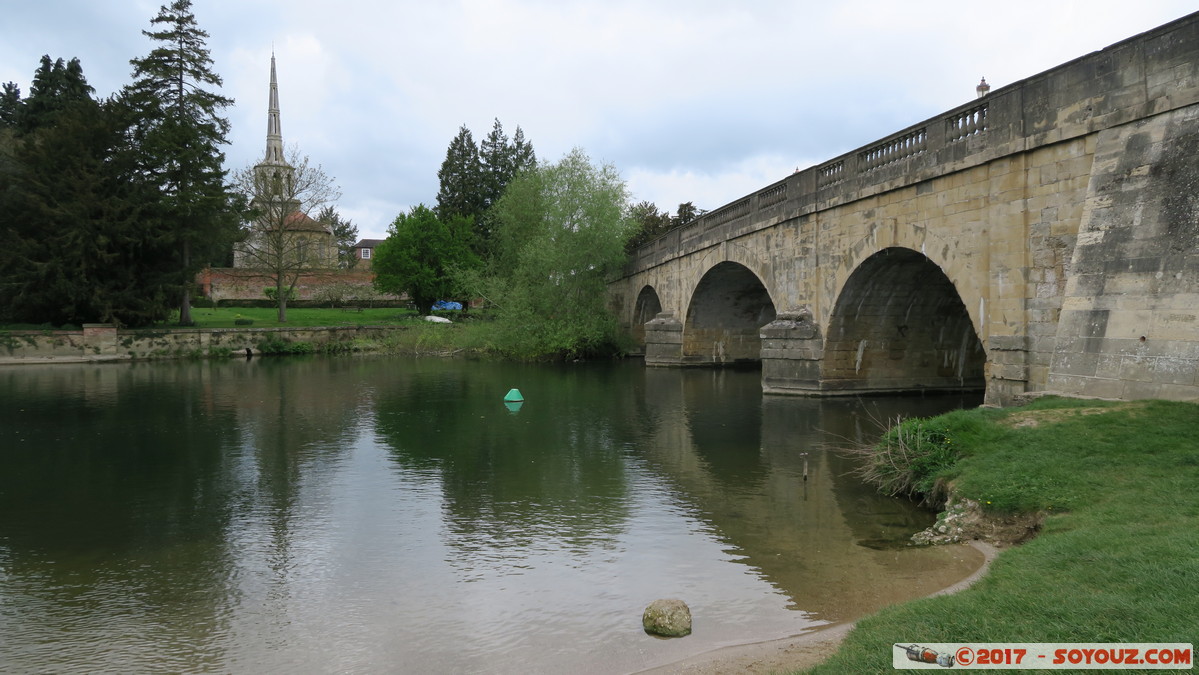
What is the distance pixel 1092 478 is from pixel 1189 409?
189 centimetres

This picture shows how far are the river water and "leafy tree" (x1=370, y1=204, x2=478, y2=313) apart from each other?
35.6 metres

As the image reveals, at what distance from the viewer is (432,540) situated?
8406 millimetres

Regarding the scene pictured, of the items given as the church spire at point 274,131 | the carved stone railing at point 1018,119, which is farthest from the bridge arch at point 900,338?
the church spire at point 274,131

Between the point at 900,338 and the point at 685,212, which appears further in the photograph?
the point at 685,212

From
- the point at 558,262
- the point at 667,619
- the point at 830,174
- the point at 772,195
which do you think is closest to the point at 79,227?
the point at 558,262

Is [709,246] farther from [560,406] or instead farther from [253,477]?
[253,477]

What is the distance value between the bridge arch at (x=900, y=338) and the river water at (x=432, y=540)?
2.34 meters

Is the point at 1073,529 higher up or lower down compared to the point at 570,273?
lower down

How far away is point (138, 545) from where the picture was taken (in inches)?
324

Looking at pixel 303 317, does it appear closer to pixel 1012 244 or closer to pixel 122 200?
pixel 122 200

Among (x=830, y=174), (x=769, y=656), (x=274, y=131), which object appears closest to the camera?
(x=769, y=656)

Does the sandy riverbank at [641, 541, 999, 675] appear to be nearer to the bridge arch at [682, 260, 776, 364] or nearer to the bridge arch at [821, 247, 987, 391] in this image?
the bridge arch at [821, 247, 987, 391]

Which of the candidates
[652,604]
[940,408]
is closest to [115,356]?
[940,408]

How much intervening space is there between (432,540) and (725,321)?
24.7 metres
